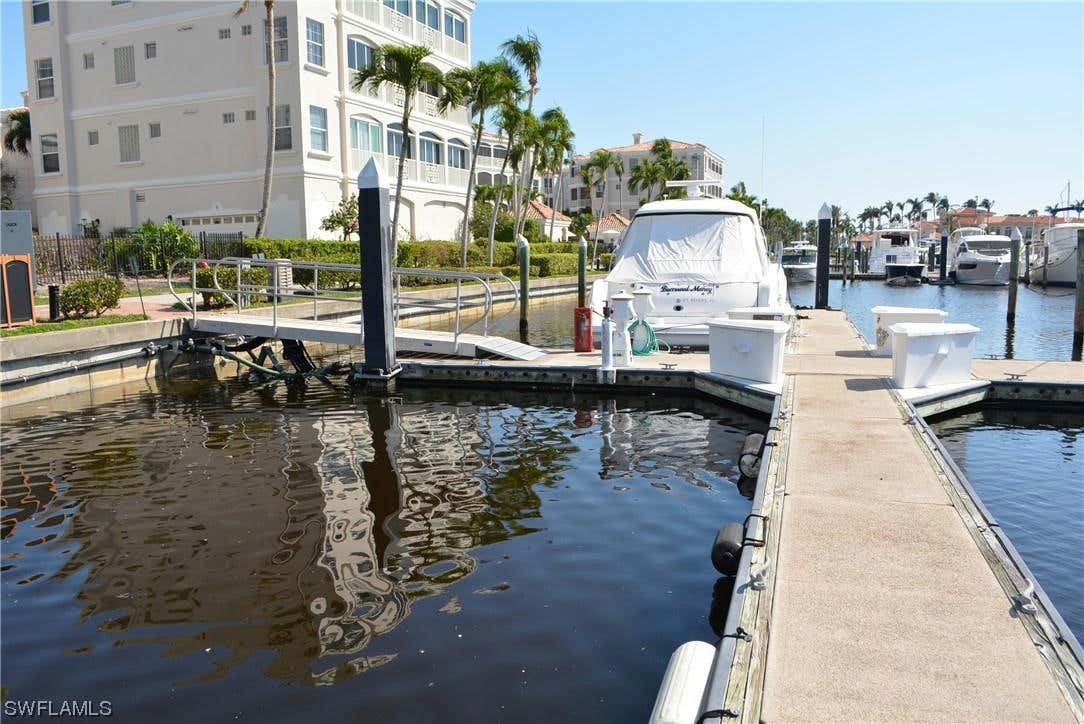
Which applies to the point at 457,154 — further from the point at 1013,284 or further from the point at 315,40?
the point at 1013,284

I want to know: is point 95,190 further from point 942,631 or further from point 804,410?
point 942,631

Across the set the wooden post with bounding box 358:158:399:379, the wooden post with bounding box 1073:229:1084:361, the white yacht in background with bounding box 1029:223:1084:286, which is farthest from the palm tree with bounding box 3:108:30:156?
the white yacht in background with bounding box 1029:223:1084:286

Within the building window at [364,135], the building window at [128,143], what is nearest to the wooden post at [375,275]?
the building window at [364,135]

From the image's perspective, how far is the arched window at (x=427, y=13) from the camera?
129ft

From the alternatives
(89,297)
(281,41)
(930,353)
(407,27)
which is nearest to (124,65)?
(281,41)

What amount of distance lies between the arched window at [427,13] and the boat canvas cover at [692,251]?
27.1m

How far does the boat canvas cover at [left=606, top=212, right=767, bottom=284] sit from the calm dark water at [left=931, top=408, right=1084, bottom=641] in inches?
215

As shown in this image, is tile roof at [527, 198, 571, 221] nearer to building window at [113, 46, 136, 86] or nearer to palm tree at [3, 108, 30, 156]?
building window at [113, 46, 136, 86]

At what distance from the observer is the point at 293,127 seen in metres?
31.9

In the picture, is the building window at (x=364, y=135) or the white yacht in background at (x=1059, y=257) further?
the white yacht in background at (x=1059, y=257)

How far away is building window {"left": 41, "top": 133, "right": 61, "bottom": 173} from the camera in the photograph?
37.3 meters

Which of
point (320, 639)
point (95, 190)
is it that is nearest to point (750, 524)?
point (320, 639)

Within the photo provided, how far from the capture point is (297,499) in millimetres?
7957

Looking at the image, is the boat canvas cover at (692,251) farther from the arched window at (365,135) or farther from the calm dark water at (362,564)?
the arched window at (365,135)
